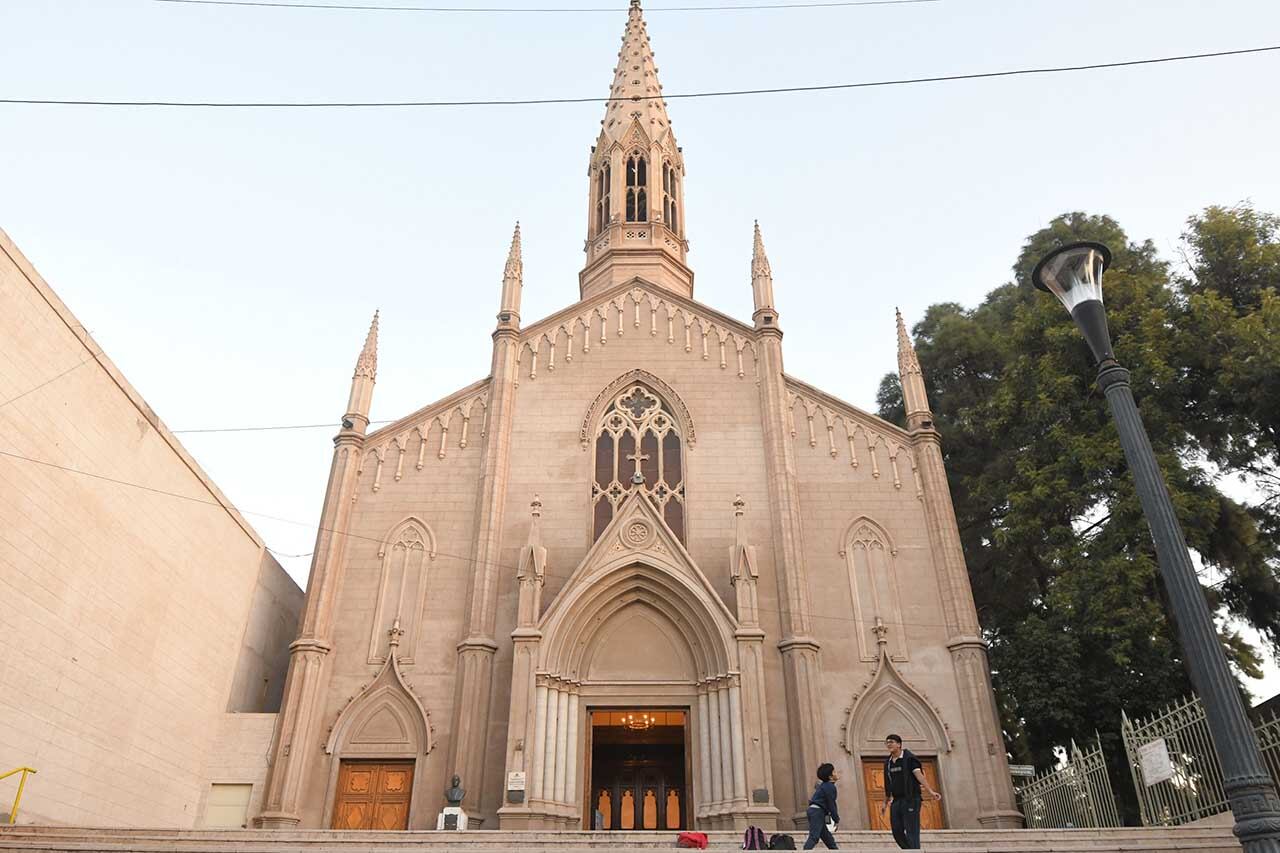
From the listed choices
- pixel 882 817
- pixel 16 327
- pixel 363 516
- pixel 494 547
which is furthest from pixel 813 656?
pixel 16 327

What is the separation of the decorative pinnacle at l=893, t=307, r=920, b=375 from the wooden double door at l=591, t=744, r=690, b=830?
38.3 ft

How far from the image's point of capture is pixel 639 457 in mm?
22500

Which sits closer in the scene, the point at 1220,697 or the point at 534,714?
the point at 1220,697

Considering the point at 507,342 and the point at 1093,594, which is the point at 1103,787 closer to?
the point at 1093,594

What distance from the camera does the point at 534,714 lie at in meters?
18.2

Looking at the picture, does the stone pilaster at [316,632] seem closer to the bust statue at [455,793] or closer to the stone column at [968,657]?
the bust statue at [455,793]

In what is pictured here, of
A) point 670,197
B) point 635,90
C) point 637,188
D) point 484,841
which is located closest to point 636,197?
point 637,188

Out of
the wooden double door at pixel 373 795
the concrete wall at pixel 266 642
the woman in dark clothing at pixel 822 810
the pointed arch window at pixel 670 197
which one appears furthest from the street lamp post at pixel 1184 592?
→ the pointed arch window at pixel 670 197

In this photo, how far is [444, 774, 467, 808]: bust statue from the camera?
1727 cm

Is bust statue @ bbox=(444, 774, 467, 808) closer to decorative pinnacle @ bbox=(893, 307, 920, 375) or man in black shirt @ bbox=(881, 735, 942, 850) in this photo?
man in black shirt @ bbox=(881, 735, 942, 850)

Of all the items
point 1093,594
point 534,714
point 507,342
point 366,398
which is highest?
point 507,342

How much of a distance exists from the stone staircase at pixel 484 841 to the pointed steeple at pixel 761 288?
569 inches

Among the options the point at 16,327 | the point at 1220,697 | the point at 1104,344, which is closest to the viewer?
the point at 1220,697

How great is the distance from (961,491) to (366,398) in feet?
63.6
